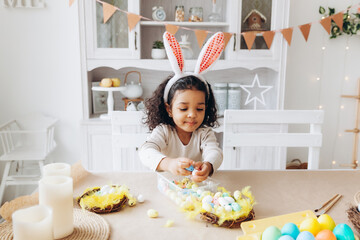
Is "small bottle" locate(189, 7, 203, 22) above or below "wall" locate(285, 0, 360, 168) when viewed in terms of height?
above

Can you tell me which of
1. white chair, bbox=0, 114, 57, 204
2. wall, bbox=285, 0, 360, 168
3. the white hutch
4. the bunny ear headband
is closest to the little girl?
the bunny ear headband

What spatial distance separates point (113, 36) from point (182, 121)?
53.8 inches

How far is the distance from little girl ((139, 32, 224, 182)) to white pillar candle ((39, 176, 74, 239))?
356 millimetres

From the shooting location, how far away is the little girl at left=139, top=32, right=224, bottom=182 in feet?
3.55

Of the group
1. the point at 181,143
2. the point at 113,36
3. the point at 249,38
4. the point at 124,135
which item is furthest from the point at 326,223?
the point at 113,36

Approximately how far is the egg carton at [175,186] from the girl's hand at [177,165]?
0.02m

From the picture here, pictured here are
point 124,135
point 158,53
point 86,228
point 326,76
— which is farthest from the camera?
point 326,76

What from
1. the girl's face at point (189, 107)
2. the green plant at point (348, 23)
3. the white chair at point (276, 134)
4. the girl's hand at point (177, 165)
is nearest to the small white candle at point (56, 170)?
the girl's hand at point (177, 165)

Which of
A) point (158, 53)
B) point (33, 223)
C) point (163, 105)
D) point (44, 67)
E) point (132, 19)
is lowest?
point (33, 223)

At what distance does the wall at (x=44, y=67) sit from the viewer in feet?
8.16

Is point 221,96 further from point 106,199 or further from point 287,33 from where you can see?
point 106,199

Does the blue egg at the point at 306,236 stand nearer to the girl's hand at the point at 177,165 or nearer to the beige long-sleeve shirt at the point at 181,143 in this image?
the girl's hand at the point at 177,165

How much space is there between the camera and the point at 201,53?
1.18m

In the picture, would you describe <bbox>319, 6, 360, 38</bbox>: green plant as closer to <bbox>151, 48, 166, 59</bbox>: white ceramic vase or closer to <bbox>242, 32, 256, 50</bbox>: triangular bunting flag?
<bbox>242, 32, 256, 50</bbox>: triangular bunting flag
